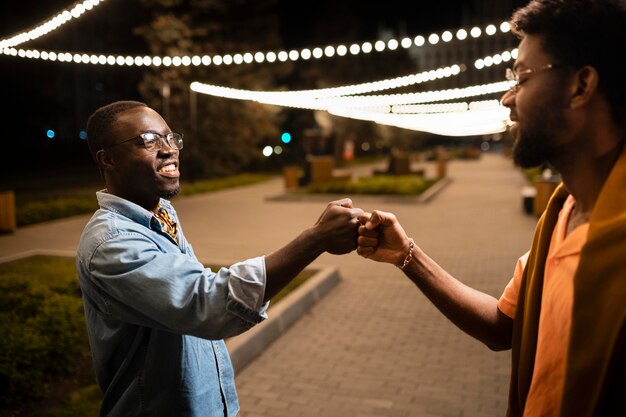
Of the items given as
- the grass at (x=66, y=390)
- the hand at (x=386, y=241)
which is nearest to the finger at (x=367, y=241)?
the hand at (x=386, y=241)

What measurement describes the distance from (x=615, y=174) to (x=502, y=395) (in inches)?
147

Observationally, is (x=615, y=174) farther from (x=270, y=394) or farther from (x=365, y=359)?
(x=365, y=359)

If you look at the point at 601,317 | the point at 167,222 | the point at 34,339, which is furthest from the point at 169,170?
the point at 34,339

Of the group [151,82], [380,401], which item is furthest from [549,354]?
[151,82]

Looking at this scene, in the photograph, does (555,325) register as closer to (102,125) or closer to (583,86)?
(583,86)

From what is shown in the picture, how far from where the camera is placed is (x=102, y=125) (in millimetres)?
2186

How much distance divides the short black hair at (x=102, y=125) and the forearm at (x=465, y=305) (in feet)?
4.20

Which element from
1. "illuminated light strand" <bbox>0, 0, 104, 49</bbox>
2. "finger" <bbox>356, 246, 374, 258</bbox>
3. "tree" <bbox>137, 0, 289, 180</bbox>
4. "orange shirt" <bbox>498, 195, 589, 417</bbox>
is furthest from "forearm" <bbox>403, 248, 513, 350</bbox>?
"tree" <bbox>137, 0, 289, 180</bbox>

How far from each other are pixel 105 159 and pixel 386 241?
1.15m

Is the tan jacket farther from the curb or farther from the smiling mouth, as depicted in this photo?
the curb

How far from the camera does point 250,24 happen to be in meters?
30.7

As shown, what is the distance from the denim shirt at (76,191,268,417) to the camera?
1.78 m

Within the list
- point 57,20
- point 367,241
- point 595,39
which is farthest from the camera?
point 57,20

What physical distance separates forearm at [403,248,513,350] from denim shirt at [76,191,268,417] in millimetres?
760
